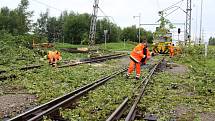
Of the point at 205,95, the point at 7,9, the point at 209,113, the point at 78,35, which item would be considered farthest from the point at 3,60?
the point at 7,9

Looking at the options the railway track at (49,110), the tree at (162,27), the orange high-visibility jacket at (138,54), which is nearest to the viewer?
the railway track at (49,110)

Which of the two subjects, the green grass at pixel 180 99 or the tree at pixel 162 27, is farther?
the tree at pixel 162 27

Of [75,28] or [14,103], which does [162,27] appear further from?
[75,28]

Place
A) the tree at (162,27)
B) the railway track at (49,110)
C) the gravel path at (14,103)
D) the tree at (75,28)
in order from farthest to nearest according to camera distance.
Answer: the tree at (75,28) → the tree at (162,27) → the gravel path at (14,103) → the railway track at (49,110)

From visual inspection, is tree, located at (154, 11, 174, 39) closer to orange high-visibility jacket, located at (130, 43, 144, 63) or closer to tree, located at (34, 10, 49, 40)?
orange high-visibility jacket, located at (130, 43, 144, 63)

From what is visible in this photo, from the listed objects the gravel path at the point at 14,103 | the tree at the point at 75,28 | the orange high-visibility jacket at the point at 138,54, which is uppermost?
the tree at the point at 75,28

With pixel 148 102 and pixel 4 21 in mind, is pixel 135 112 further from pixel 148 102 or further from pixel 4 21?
pixel 4 21

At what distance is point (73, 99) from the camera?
31.1 ft

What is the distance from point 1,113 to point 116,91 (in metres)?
4.24

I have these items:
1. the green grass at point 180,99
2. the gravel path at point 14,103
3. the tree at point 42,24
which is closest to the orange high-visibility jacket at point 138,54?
the green grass at point 180,99

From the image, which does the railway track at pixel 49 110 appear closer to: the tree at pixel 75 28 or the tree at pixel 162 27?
the tree at pixel 162 27

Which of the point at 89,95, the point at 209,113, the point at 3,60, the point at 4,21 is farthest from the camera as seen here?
the point at 4,21

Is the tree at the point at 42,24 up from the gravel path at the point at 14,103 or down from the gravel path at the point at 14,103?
up

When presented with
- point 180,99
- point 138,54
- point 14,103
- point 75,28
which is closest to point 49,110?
point 14,103
